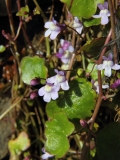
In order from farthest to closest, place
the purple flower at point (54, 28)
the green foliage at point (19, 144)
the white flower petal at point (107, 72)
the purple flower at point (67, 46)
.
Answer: the green foliage at point (19, 144) < the purple flower at point (67, 46) < the purple flower at point (54, 28) < the white flower petal at point (107, 72)

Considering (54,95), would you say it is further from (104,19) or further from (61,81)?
(104,19)

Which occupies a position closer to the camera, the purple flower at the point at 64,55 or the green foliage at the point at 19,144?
the purple flower at the point at 64,55

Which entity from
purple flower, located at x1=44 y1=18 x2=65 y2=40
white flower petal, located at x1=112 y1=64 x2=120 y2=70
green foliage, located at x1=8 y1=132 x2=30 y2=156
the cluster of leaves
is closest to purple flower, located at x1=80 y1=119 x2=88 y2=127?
the cluster of leaves

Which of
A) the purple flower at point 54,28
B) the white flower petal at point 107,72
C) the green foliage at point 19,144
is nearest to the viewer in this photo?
the white flower petal at point 107,72

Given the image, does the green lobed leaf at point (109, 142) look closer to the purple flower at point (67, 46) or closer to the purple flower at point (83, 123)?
the purple flower at point (83, 123)

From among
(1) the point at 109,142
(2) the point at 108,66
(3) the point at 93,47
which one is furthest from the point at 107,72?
(1) the point at 109,142

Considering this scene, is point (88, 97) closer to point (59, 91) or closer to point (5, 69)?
point (59, 91)

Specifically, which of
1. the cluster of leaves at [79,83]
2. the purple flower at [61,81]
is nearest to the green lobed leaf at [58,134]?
the cluster of leaves at [79,83]
